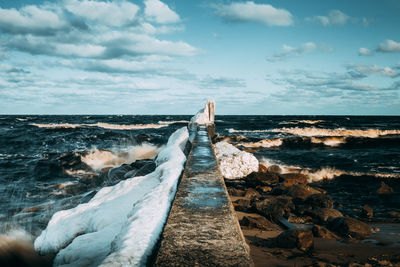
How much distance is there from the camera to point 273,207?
14.5 ft

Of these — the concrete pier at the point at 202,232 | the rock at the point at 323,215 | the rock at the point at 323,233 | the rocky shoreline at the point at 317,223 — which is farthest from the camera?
the rock at the point at 323,215

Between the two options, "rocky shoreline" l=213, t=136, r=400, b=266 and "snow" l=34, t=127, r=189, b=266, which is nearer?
"snow" l=34, t=127, r=189, b=266

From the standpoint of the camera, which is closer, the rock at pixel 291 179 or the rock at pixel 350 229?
the rock at pixel 350 229

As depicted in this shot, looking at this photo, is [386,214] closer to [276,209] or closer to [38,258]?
[276,209]

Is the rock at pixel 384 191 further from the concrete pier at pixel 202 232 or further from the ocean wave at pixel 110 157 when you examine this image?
the ocean wave at pixel 110 157

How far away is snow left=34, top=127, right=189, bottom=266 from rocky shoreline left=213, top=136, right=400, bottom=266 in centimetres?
122

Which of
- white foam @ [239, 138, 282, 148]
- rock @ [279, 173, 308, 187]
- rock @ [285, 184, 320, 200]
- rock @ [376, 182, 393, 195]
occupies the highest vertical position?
white foam @ [239, 138, 282, 148]

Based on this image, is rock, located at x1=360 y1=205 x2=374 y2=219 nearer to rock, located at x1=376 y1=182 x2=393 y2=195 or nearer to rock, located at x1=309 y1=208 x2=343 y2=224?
rock, located at x1=309 y1=208 x2=343 y2=224

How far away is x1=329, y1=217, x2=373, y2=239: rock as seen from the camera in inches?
142

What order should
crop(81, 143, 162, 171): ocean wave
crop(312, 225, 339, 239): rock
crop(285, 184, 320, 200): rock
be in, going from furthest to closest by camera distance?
crop(81, 143, 162, 171): ocean wave < crop(285, 184, 320, 200): rock < crop(312, 225, 339, 239): rock

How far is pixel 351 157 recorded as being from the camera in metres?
12.3

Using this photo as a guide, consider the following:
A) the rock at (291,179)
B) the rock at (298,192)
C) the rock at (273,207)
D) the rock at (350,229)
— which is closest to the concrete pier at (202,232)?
the rock at (273,207)

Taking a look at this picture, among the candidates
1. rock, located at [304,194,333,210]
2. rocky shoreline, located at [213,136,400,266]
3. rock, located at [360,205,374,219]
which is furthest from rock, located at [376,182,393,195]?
rock, located at [304,194,333,210]

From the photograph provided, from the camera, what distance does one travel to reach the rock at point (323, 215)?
167 inches
